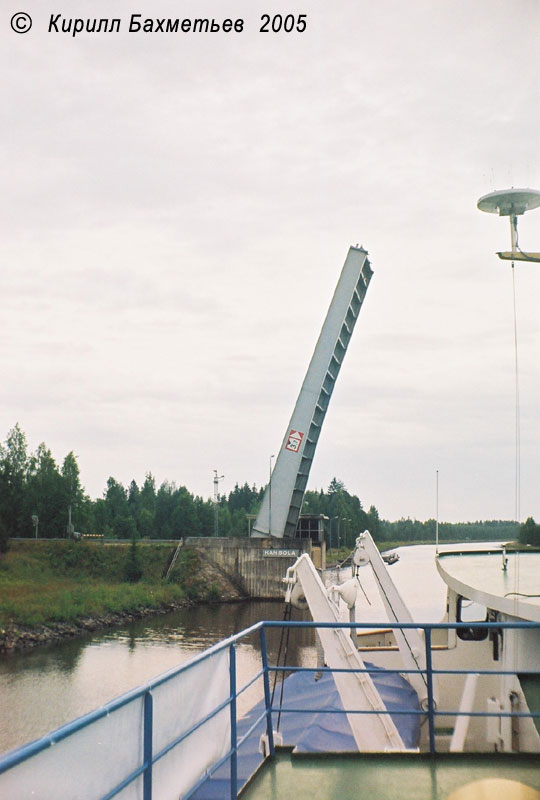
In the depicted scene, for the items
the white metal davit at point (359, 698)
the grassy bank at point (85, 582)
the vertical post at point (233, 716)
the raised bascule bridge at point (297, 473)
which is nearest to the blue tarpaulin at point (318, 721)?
the white metal davit at point (359, 698)

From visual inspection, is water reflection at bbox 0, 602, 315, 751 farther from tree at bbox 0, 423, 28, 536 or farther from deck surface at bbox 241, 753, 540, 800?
tree at bbox 0, 423, 28, 536

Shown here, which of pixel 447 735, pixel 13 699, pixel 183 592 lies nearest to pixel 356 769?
pixel 447 735

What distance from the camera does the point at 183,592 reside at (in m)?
40.9

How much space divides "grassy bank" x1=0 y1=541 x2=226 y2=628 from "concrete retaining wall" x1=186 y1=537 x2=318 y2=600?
1.14m

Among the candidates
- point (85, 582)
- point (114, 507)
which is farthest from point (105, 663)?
point (114, 507)

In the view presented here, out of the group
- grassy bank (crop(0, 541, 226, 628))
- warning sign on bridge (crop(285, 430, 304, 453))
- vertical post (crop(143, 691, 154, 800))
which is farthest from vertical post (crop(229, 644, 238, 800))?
warning sign on bridge (crop(285, 430, 304, 453))

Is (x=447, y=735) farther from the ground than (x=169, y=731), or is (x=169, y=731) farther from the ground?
(x=169, y=731)

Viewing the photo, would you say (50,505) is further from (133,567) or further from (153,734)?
(153,734)

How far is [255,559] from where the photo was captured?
40719 millimetres

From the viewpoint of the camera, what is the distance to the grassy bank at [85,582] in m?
33.0

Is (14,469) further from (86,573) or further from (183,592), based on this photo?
(183,592)

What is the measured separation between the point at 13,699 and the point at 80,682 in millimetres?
2501

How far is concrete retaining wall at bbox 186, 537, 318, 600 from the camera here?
1553 inches

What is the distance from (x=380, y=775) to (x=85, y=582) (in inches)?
1555
